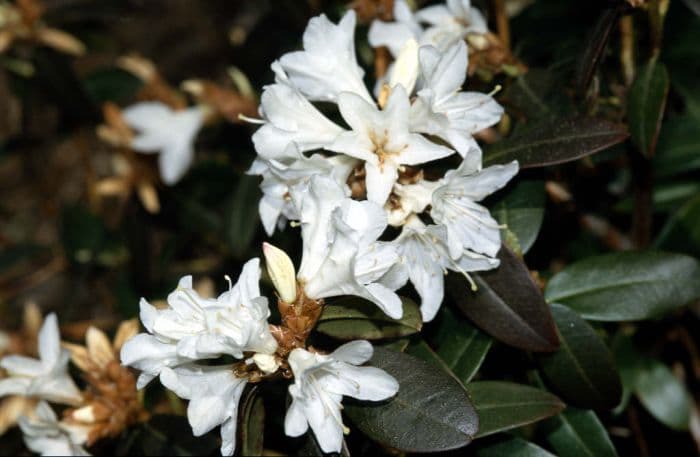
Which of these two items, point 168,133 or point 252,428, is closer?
point 252,428

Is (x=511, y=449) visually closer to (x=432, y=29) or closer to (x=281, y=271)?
(x=281, y=271)

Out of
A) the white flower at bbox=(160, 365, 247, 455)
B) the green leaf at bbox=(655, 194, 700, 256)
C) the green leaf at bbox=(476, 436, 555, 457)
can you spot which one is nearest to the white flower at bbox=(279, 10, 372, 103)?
the white flower at bbox=(160, 365, 247, 455)

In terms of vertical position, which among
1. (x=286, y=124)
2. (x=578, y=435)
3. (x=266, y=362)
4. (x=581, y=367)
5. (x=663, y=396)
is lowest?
(x=663, y=396)

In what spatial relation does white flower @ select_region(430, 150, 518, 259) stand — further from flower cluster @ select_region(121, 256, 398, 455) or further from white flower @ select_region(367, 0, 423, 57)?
white flower @ select_region(367, 0, 423, 57)

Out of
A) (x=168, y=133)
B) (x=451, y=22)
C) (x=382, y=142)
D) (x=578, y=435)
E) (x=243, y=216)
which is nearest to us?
(x=382, y=142)

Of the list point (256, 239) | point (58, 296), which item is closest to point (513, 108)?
point (256, 239)

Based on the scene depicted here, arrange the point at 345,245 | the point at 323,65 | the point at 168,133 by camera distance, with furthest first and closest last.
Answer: the point at 168,133 < the point at 323,65 < the point at 345,245

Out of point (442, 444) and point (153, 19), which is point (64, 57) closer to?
point (153, 19)

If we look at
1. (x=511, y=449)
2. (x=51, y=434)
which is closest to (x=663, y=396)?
(x=511, y=449)
